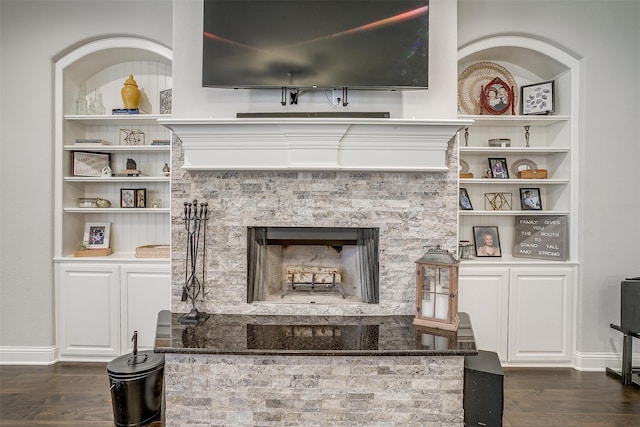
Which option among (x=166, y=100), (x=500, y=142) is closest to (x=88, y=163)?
(x=166, y=100)

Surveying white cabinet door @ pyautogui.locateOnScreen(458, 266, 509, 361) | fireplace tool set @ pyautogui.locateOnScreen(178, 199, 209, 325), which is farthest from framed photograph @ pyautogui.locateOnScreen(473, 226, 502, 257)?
fireplace tool set @ pyautogui.locateOnScreen(178, 199, 209, 325)

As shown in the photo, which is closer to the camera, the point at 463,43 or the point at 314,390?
the point at 314,390

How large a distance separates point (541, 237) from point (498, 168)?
0.69 m

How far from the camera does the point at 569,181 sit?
318cm

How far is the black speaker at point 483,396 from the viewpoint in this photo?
7.02 ft

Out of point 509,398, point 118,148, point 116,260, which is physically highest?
point 118,148

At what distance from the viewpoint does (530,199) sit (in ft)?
11.1

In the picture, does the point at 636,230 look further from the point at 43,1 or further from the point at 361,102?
the point at 43,1

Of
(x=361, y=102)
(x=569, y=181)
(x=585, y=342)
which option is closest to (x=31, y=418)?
(x=361, y=102)

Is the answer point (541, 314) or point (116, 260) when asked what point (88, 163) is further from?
point (541, 314)

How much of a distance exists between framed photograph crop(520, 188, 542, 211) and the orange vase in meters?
3.53

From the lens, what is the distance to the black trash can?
2.16 m

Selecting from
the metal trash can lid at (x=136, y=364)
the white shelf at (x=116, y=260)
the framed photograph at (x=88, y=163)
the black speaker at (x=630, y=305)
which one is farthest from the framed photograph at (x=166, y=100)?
the black speaker at (x=630, y=305)

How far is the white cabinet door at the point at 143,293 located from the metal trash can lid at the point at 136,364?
892 mm
